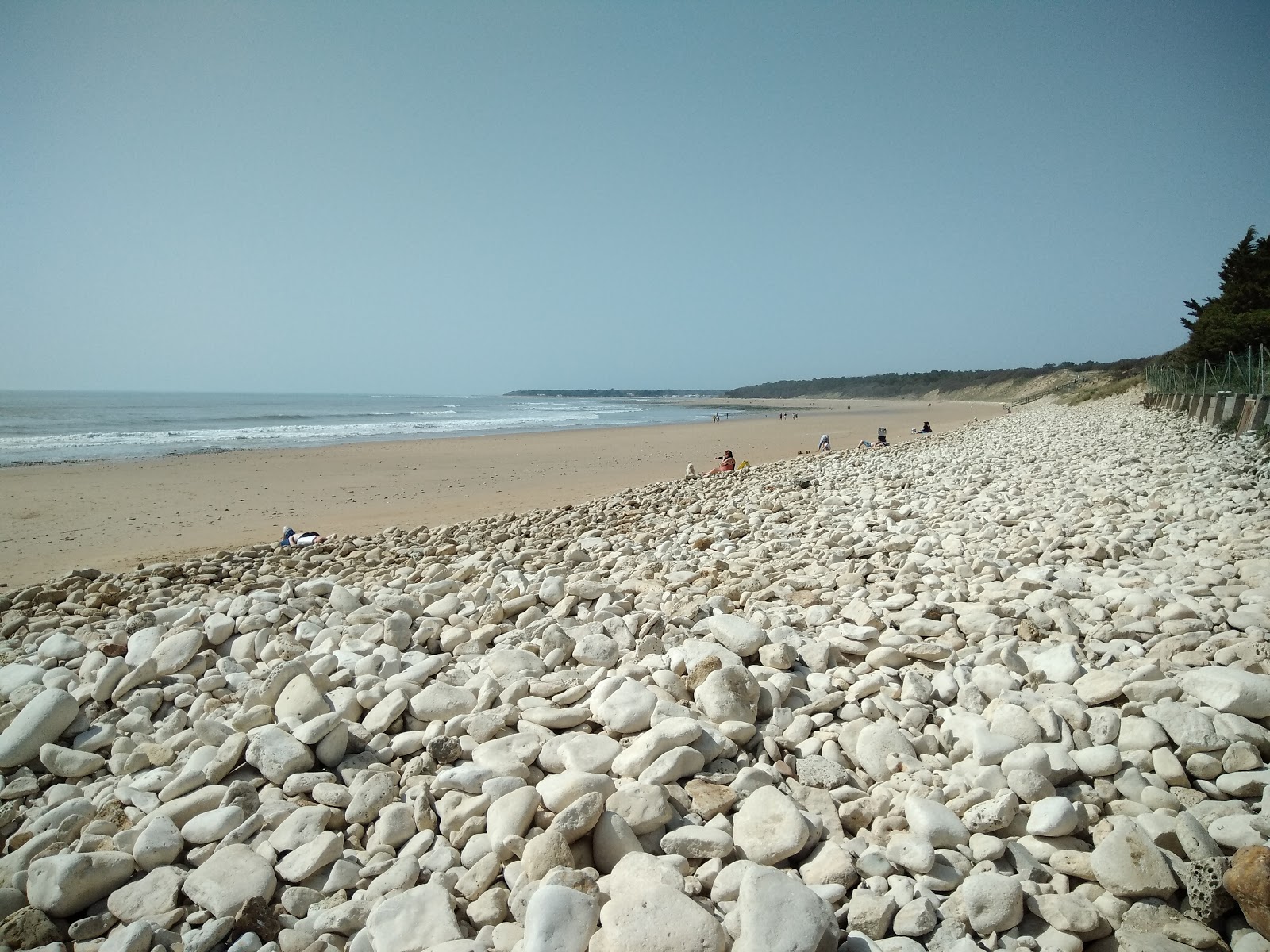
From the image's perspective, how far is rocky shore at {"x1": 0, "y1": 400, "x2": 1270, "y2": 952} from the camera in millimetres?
1733

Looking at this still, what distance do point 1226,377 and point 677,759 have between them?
18.0 m

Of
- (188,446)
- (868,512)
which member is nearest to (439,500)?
(868,512)

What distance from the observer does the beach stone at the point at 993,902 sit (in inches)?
65.6

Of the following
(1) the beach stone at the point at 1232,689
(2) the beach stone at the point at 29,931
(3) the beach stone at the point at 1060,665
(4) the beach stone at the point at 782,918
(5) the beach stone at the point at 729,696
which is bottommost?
(2) the beach stone at the point at 29,931

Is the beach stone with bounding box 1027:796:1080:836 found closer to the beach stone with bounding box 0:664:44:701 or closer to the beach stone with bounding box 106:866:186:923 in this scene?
the beach stone with bounding box 106:866:186:923

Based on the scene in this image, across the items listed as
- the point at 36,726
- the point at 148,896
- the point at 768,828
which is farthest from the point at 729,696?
the point at 36,726

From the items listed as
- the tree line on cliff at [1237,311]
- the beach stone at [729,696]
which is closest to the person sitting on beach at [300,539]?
the beach stone at [729,696]

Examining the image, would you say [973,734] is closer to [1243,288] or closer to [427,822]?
[427,822]

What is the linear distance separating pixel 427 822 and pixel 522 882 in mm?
498

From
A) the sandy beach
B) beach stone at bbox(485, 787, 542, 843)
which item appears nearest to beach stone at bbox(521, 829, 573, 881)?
beach stone at bbox(485, 787, 542, 843)

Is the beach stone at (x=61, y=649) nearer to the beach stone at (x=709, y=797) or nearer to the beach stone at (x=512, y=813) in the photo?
the beach stone at (x=512, y=813)

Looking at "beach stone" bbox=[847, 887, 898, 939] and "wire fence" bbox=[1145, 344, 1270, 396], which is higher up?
"wire fence" bbox=[1145, 344, 1270, 396]

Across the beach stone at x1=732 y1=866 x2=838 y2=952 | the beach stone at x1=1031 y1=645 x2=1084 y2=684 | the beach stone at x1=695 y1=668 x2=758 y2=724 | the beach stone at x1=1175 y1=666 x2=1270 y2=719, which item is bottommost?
the beach stone at x1=732 y1=866 x2=838 y2=952

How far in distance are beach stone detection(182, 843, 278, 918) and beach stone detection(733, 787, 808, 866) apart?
1.48 meters
